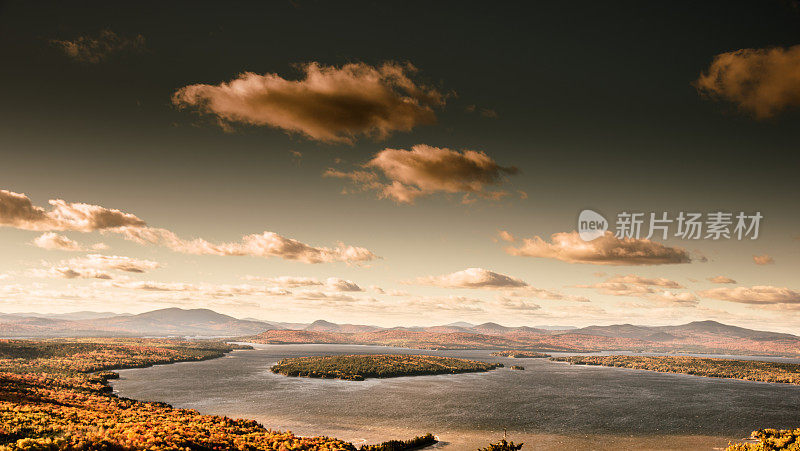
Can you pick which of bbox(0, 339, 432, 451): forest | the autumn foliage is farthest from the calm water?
the autumn foliage

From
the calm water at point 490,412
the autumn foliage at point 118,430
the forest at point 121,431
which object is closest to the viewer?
the autumn foliage at point 118,430

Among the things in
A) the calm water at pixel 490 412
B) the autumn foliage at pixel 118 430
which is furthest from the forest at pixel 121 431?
the calm water at pixel 490 412

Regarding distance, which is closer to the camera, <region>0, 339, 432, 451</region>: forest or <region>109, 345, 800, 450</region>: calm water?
<region>0, 339, 432, 451</region>: forest

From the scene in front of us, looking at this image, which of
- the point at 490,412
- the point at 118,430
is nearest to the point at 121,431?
the point at 118,430

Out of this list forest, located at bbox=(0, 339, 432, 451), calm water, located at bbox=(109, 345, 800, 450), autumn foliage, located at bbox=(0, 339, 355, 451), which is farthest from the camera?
calm water, located at bbox=(109, 345, 800, 450)

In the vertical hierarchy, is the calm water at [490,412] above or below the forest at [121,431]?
below

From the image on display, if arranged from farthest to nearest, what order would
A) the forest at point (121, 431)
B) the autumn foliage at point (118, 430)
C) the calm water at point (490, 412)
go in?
the calm water at point (490, 412)
the forest at point (121, 431)
the autumn foliage at point (118, 430)

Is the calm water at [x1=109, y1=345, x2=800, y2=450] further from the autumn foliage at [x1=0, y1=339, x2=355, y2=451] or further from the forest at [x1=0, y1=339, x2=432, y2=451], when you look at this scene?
the autumn foliage at [x1=0, y1=339, x2=355, y2=451]

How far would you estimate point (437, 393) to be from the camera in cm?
17800

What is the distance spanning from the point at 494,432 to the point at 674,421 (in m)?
63.5

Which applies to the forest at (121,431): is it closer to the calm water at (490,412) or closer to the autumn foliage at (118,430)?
the autumn foliage at (118,430)

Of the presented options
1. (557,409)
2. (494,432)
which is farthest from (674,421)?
(494,432)

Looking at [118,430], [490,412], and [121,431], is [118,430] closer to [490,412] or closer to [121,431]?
[121,431]

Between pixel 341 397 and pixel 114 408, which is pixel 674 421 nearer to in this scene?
pixel 341 397
